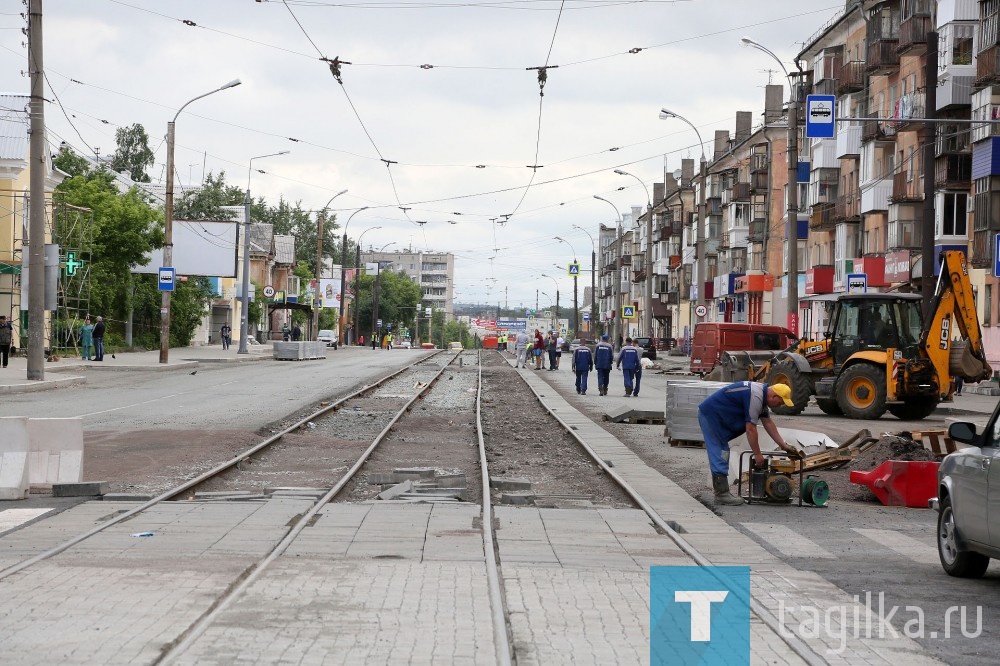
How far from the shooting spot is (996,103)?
42.9m

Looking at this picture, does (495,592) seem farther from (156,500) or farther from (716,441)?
(716,441)

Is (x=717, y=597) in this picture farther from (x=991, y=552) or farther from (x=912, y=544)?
(x=912, y=544)

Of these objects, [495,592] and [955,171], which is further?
[955,171]

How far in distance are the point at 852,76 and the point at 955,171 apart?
11.8 metres

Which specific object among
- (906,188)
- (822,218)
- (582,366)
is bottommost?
(582,366)

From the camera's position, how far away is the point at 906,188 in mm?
51594

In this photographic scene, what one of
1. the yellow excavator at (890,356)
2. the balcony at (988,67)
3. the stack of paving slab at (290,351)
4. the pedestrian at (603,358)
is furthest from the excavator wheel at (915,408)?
the stack of paving slab at (290,351)

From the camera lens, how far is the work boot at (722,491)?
45.6 ft

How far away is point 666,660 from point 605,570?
2705mm

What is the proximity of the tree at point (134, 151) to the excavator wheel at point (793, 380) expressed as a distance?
8374cm

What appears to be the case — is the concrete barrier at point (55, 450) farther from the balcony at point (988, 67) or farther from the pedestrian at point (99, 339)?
the balcony at point (988, 67)

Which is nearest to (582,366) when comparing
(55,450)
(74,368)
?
(74,368)

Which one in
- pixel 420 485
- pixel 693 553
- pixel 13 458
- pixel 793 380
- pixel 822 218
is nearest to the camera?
pixel 693 553

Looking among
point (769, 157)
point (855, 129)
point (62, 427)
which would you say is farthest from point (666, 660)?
point (769, 157)
